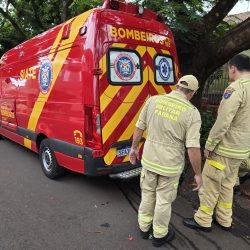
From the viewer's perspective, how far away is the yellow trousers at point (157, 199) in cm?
260

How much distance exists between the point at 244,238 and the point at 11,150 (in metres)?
5.63

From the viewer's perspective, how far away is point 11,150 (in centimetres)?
643

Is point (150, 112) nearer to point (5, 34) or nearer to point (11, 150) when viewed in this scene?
point (11, 150)

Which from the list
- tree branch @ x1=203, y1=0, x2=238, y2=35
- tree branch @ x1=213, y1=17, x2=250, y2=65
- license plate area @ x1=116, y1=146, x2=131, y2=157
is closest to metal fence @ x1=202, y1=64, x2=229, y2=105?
tree branch @ x1=203, y1=0, x2=238, y2=35

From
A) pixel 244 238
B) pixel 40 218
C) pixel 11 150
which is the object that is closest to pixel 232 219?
pixel 244 238

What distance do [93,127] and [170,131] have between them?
3.98ft

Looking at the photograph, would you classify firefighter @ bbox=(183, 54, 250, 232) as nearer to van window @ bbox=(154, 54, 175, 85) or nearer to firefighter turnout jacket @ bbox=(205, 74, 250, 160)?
firefighter turnout jacket @ bbox=(205, 74, 250, 160)

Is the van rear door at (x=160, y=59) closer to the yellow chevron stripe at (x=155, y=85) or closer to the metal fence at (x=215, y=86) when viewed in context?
the yellow chevron stripe at (x=155, y=85)

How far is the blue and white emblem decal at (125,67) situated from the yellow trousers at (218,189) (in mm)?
1565

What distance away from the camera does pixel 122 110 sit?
3.52 meters

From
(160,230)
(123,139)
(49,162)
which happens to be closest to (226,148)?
(160,230)

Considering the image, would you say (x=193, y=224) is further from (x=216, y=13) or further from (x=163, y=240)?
(x=216, y=13)

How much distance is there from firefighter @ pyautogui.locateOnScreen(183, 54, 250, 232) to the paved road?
0.69ft

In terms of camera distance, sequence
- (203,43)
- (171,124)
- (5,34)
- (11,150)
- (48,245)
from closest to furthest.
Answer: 1. (171,124)
2. (48,245)
3. (203,43)
4. (11,150)
5. (5,34)
